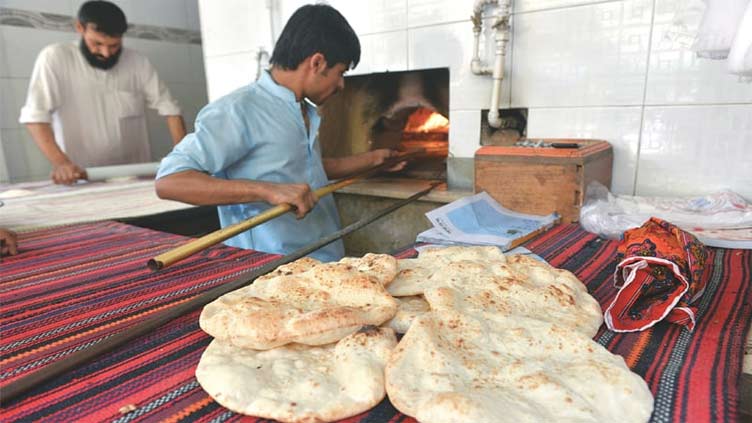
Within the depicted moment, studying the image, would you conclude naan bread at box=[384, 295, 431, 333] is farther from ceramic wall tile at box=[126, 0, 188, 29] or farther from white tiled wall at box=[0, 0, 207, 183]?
ceramic wall tile at box=[126, 0, 188, 29]

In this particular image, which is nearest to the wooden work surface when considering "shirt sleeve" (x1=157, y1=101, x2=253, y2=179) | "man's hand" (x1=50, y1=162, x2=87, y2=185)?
"man's hand" (x1=50, y1=162, x2=87, y2=185)

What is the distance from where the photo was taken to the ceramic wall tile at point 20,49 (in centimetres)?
445

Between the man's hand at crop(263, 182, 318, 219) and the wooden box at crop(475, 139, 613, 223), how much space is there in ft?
2.80

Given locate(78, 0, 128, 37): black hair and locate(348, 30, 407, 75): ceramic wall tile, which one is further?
locate(78, 0, 128, 37): black hair

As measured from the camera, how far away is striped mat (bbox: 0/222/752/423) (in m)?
0.76

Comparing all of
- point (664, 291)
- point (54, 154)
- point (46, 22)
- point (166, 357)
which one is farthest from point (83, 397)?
point (46, 22)

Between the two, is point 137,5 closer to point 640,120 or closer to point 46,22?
point 46,22

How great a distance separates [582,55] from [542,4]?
1.18 feet

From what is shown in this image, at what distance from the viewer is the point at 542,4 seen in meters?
2.47

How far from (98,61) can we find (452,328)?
441 centimetres

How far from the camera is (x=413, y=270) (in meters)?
1.23

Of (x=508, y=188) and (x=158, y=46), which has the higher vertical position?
(x=158, y=46)

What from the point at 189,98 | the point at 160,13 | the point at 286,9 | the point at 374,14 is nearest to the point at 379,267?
the point at 374,14

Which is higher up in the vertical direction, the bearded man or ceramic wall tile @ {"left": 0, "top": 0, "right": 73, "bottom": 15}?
ceramic wall tile @ {"left": 0, "top": 0, "right": 73, "bottom": 15}
